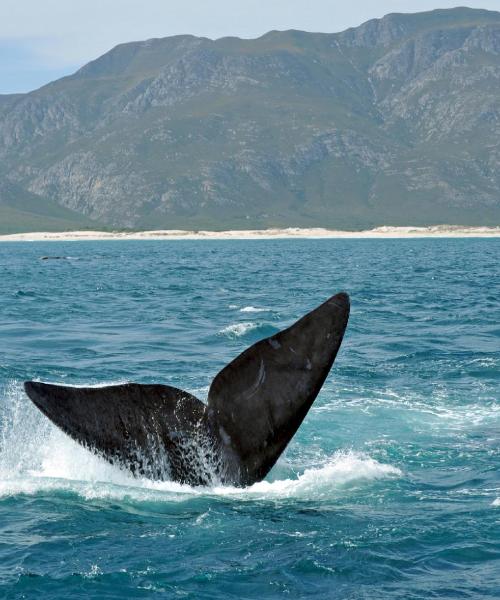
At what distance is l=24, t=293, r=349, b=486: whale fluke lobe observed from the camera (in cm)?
995

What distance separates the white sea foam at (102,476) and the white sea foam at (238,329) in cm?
1430

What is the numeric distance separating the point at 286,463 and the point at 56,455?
3130 mm

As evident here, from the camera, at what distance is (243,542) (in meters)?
10.6

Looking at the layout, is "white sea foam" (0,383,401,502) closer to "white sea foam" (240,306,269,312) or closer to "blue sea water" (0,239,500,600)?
"blue sea water" (0,239,500,600)

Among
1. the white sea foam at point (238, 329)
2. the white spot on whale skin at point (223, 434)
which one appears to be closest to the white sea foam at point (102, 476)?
the white spot on whale skin at point (223, 434)

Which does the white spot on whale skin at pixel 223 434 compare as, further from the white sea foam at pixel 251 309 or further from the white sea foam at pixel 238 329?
the white sea foam at pixel 251 309

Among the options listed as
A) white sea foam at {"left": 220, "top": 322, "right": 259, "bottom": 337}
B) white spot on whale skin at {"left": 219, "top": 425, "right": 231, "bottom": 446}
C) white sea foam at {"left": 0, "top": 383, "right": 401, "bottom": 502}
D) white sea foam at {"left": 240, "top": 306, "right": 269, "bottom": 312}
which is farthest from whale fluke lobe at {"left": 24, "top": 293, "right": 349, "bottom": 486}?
white sea foam at {"left": 240, "top": 306, "right": 269, "bottom": 312}

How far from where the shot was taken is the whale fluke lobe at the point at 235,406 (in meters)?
9.95

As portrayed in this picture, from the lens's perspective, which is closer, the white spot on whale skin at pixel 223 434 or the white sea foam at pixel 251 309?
the white spot on whale skin at pixel 223 434

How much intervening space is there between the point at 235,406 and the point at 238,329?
19.3 metres

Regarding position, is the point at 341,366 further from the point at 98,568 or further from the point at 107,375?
the point at 98,568

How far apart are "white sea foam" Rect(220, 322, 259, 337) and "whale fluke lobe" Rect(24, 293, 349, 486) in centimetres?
1840

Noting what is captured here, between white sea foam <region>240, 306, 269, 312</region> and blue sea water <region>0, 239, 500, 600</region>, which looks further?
white sea foam <region>240, 306, 269, 312</region>

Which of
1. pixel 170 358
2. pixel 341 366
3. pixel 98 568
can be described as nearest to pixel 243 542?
pixel 98 568
